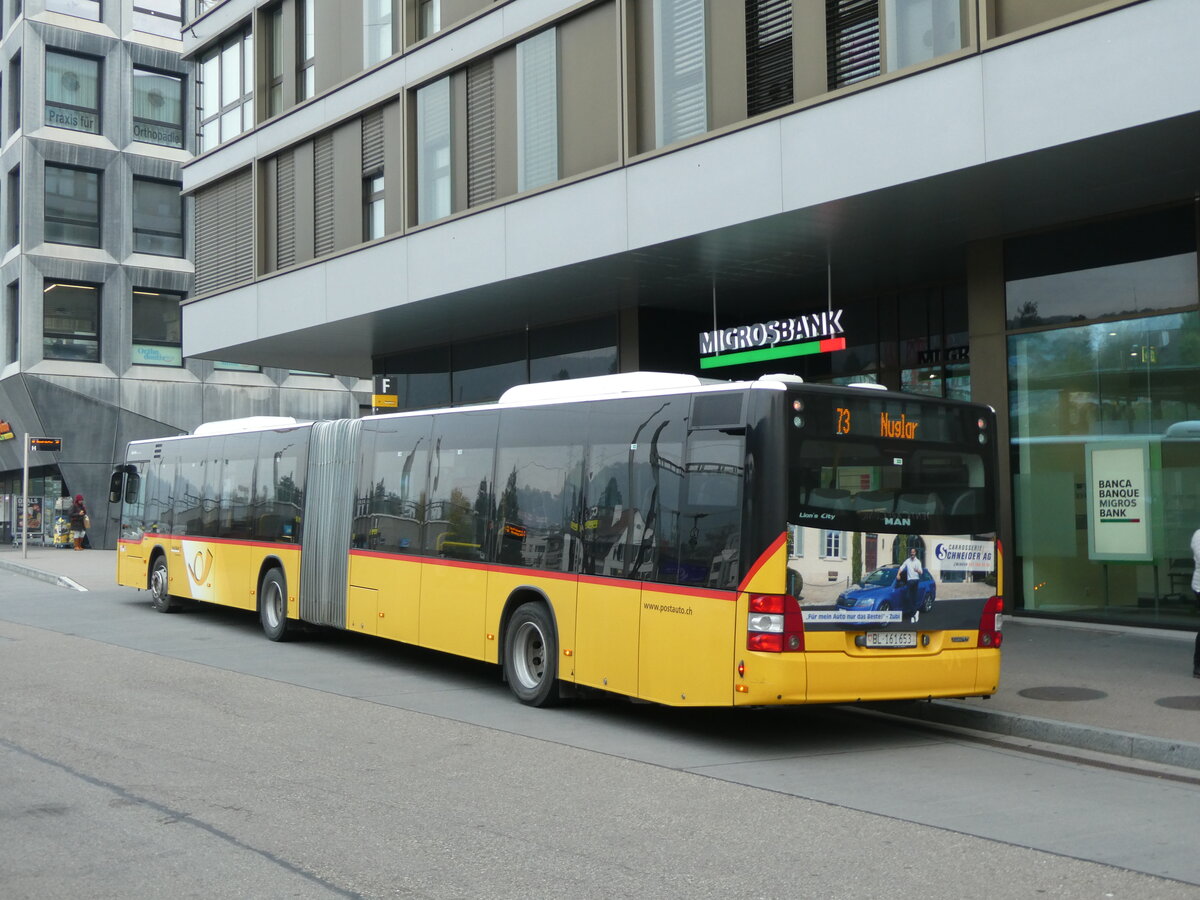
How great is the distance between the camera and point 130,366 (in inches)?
1665

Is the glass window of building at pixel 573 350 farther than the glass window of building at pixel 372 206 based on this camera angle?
No

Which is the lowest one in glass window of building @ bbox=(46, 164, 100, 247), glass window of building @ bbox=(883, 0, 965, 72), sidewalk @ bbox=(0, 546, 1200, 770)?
sidewalk @ bbox=(0, 546, 1200, 770)

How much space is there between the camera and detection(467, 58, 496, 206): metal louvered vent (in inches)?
792

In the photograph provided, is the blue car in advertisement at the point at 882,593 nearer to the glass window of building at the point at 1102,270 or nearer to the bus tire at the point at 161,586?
the glass window of building at the point at 1102,270

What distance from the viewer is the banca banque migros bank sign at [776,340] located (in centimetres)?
1645

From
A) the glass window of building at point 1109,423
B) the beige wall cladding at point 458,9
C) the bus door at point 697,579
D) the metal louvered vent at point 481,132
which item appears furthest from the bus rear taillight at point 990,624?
the beige wall cladding at point 458,9

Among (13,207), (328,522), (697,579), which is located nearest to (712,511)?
(697,579)

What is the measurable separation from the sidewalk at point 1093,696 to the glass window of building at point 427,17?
13.5 meters

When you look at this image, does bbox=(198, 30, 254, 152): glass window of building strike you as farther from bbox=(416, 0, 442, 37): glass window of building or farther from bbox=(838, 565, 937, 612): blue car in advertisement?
bbox=(838, 565, 937, 612): blue car in advertisement

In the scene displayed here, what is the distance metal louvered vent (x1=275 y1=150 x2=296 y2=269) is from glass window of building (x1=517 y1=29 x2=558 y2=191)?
718 centimetres

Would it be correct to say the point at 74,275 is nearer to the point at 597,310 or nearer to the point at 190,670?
the point at 597,310

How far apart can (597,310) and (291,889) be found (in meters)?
16.3

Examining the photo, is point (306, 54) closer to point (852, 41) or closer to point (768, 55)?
point (768, 55)

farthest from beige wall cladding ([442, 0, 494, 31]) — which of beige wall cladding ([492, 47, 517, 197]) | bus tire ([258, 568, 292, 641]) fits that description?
bus tire ([258, 568, 292, 641])
